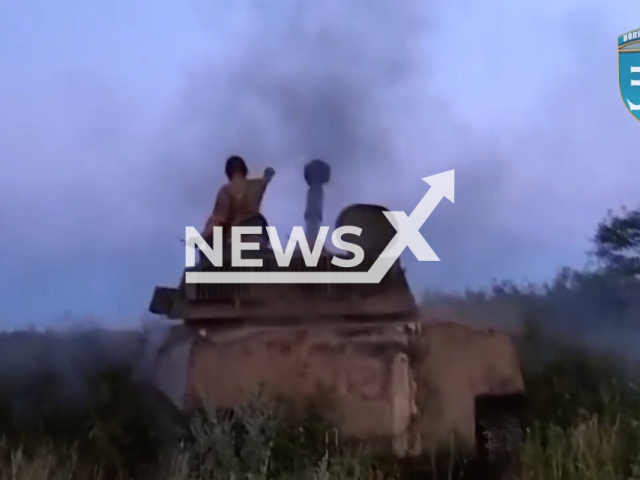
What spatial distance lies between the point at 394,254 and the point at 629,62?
264 cm

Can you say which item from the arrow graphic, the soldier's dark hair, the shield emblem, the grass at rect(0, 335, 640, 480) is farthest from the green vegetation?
the shield emblem

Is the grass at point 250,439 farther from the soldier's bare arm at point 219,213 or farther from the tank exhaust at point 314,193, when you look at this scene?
the tank exhaust at point 314,193

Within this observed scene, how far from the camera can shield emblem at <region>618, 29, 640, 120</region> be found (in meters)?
5.99

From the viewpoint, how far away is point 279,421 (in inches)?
171

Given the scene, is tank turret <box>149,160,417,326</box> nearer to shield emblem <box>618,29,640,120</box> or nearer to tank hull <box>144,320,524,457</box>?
tank hull <box>144,320,524,457</box>

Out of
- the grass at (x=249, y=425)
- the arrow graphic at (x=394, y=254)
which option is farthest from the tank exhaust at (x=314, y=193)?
the grass at (x=249, y=425)

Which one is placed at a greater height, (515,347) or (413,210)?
(413,210)

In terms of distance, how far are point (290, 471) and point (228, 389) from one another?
0.60 m

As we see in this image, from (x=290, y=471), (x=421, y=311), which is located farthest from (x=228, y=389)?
(x=421, y=311)

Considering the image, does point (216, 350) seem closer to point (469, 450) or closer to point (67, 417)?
point (67, 417)

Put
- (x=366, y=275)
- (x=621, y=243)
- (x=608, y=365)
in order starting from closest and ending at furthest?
(x=366, y=275) < (x=608, y=365) < (x=621, y=243)

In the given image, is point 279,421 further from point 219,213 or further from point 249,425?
point 219,213

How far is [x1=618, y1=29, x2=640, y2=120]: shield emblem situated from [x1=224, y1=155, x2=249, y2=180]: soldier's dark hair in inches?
121

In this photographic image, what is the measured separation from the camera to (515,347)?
5.05 meters
